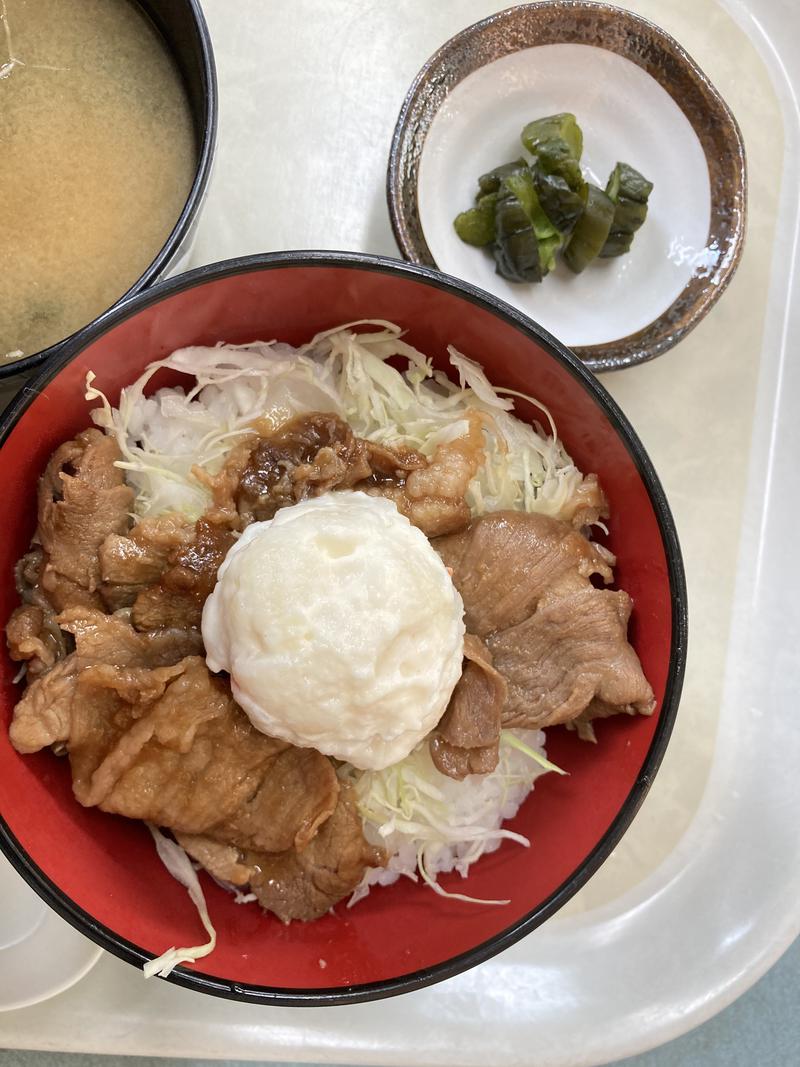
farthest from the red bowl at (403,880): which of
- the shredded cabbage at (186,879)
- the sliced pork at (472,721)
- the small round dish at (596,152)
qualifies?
the small round dish at (596,152)

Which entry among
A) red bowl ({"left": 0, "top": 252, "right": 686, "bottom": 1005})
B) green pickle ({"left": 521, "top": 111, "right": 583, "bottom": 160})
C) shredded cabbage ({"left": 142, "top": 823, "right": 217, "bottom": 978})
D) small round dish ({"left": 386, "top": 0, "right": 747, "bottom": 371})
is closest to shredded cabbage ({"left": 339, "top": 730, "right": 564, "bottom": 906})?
red bowl ({"left": 0, "top": 252, "right": 686, "bottom": 1005})

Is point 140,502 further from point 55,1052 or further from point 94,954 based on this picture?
point 55,1052

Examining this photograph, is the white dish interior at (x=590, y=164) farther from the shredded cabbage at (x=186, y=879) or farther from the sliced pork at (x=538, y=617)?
the shredded cabbage at (x=186, y=879)

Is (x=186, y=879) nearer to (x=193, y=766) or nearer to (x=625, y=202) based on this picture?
(x=193, y=766)

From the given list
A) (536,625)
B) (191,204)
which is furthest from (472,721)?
(191,204)

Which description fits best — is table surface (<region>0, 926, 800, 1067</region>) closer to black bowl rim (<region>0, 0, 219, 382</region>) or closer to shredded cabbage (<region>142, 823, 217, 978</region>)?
shredded cabbage (<region>142, 823, 217, 978</region>)

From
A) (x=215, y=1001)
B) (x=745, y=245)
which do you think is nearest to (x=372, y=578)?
(x=215, y=1001)

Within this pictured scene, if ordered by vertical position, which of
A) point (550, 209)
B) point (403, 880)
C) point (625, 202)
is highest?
point (625, 202)
